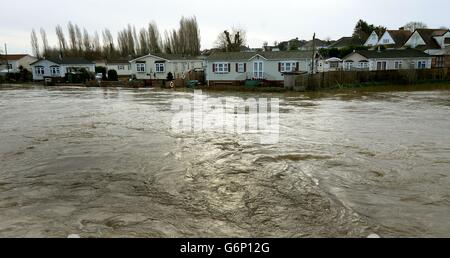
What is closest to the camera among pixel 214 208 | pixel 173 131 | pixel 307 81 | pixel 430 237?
pixel 430 237

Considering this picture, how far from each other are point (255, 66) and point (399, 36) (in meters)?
40.7

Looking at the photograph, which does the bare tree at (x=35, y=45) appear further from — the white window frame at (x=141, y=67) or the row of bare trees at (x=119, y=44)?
the white window frame at (x=141, y=67)

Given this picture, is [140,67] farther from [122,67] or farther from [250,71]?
[250,71]

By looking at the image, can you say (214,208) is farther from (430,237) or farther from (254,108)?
(254,108)

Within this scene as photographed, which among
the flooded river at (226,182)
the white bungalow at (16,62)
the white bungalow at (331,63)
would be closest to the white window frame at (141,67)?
the white bungalow at (331,63)

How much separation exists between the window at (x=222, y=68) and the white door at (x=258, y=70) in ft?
10.3

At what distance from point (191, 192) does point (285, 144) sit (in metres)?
5.38

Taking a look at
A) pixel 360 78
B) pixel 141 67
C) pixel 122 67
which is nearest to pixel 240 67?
pixel 360 78

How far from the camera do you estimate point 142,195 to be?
7.94 m

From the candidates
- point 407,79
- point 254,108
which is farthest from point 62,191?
point 407,79

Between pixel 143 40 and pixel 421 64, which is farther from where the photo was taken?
pixel 143 40

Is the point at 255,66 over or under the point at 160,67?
under

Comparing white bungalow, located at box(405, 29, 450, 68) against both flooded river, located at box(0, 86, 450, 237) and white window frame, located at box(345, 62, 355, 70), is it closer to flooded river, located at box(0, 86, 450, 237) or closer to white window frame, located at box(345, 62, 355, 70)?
white window frame, located at box(345, 62, 355, 70)

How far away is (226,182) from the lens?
8719 mm
